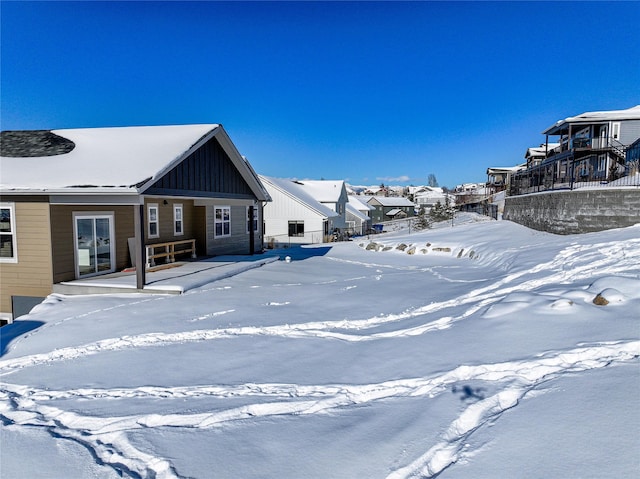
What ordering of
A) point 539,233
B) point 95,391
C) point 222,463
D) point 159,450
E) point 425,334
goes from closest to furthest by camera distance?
point 222,463 < point 159,450 < point 95,391 < point 425,334 < point 539,233

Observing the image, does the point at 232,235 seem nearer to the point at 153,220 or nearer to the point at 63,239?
the point at 153,220

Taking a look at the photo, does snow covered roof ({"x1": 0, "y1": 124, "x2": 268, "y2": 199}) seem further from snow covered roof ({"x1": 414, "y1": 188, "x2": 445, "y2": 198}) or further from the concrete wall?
snow covered roof ({"x1": 414, "y1": 188, "x2": 445, "y2": 198})

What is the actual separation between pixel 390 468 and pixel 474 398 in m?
1.29

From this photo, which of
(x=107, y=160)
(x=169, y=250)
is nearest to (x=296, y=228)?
(x=169, y=250)

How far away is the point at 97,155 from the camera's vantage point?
11.2 m

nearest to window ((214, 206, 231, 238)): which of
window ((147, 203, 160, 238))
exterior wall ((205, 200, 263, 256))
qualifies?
exterior wall ((205, 200, 263, 256))

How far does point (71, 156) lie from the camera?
1118 cm

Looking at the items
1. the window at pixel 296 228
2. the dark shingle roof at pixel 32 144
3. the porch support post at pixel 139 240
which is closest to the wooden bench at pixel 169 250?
the porch support post at pixel 139 240

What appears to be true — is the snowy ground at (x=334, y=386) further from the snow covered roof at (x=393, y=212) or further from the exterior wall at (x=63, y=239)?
the snow covered roof at (x=393, y=212)

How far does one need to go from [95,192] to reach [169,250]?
564cm

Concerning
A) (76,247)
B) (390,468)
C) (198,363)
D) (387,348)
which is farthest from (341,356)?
(76,247)

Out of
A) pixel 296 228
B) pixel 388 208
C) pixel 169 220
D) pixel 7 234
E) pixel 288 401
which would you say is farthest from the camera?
pixel 388 208

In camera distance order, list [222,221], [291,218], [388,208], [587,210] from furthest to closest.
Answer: [388,208] < [291,218] < [222,221] < [587,210]

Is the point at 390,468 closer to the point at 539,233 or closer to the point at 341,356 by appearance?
the point at 341,356
